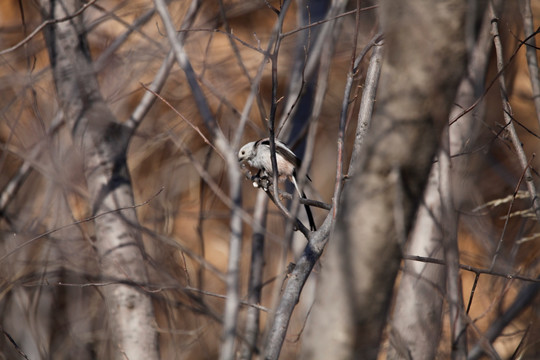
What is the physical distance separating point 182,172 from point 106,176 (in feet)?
4.51

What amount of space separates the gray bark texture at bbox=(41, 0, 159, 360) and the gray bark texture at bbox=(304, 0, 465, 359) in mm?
2726

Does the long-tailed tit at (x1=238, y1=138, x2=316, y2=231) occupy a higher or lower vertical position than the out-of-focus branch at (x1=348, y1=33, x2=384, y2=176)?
higher

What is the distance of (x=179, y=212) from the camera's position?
202 inches

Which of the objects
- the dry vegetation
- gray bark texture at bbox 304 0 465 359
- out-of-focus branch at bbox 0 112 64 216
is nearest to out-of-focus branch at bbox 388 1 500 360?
the dry vegetation

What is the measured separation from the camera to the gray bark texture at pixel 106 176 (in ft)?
12.2

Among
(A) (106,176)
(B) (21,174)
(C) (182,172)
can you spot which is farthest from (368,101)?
(B) (21,174)

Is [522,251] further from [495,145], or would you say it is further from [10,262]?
[10,262]

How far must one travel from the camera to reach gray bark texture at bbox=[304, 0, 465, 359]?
1149 millimetres

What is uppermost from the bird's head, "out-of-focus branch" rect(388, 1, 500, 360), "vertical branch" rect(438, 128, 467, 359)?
the bird's head

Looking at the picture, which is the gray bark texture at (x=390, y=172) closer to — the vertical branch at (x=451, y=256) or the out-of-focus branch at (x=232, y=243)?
the vertical branch at (x=451, y=256)

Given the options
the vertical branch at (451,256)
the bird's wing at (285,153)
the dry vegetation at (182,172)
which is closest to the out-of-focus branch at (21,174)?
the dry vegetation at (182,172)

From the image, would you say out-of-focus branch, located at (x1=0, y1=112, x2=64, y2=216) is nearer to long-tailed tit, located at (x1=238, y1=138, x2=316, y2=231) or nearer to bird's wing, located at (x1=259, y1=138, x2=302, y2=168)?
long-tailed tit, located at (x1=238, y1=138, x2=316, y2=231)

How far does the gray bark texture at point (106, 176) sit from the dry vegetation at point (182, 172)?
0.36 meters

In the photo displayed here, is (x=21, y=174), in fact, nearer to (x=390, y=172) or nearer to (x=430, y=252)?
(x=430, y=252)
